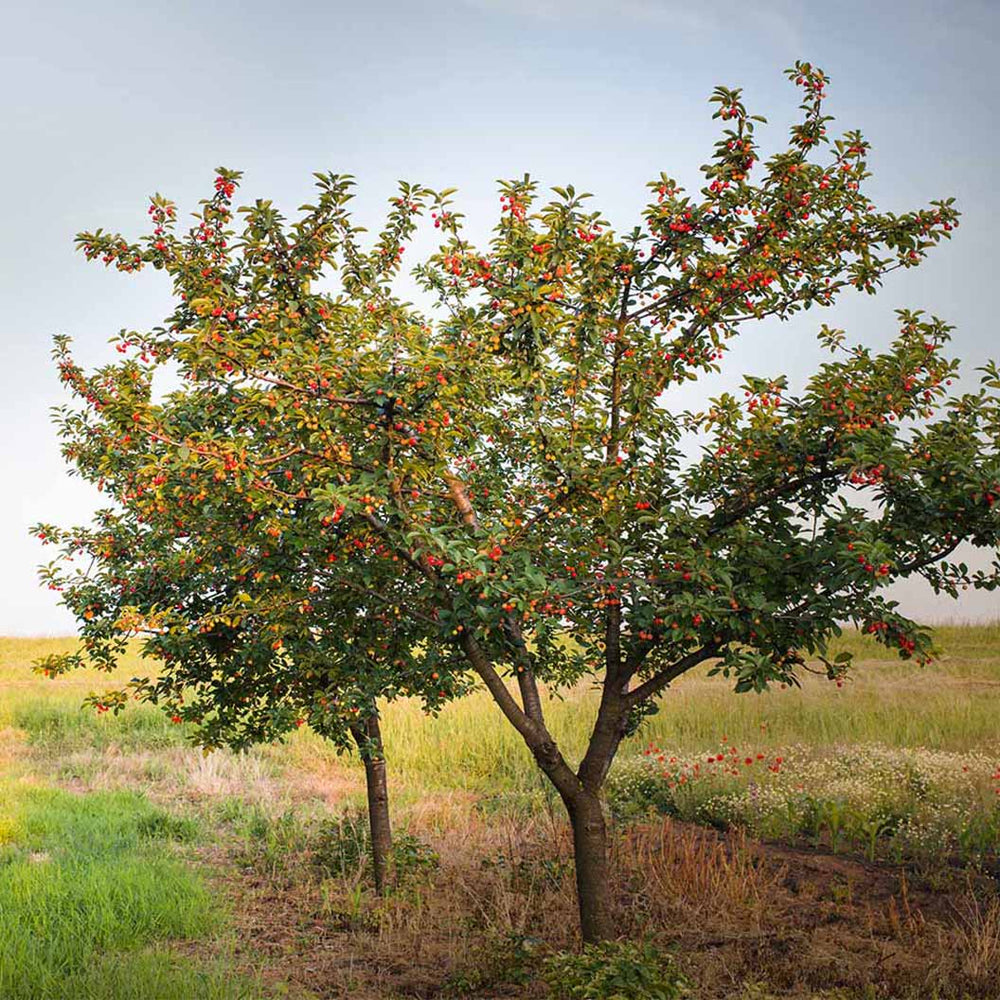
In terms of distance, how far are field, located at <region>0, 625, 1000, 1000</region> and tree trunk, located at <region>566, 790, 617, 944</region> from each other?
1.89 feet

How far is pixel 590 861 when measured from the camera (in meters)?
6.82

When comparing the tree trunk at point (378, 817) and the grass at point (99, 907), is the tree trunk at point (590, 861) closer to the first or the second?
the grass at point (99, 907)

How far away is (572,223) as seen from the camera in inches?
249

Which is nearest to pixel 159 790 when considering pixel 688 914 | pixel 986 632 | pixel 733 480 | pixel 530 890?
pixel 530 890

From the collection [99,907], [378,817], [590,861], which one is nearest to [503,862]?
[378,817]

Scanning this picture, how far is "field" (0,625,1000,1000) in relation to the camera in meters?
7.11

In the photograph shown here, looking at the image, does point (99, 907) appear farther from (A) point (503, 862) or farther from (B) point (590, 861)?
(B) point (590, 861)

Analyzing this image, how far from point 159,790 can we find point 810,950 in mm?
10050

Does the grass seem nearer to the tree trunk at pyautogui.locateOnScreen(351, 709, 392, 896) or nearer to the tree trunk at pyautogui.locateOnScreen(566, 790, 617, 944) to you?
the tree trunk at pyautogui.locateOnScreen(351, 709, 392, 896)

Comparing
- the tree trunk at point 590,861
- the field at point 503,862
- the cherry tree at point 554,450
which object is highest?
the cherry tree at point 554,450

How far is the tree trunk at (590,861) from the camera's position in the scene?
6.82 m

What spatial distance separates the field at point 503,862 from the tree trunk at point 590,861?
577mm

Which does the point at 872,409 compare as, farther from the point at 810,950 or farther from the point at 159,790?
the point at 159,790

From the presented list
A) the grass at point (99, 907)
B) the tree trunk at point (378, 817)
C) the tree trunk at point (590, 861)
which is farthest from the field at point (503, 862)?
the tree trunk at point (590, 861)
